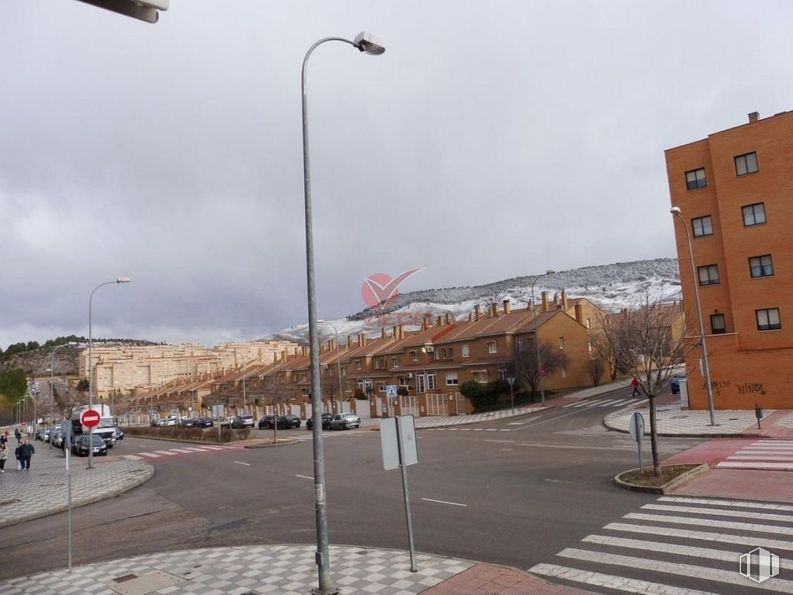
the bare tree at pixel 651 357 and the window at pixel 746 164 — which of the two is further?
the window at pixel 746 164

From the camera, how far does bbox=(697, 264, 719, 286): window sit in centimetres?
3152

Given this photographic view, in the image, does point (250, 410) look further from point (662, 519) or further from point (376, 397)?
point (662, 519)

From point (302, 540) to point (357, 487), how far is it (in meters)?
5.17

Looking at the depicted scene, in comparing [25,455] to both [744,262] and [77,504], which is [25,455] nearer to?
[77,504]

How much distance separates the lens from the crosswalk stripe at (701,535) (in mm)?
8125

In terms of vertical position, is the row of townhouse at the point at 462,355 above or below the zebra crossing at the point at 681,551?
above

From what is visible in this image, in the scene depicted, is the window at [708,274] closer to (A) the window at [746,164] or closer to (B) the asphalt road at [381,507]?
(A) the window at [746,164]

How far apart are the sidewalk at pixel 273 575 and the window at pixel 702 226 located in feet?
99.1

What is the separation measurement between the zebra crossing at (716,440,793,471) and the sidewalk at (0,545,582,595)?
1000cm

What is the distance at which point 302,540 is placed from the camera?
10.6 meters

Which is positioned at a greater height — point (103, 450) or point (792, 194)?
point (792, 194)

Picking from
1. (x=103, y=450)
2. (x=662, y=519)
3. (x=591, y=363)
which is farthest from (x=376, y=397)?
(x=662, y=519)

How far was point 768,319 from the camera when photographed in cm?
2894

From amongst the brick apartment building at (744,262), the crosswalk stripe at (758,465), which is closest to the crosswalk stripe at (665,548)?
the crosswalk stripe at (758,465)
